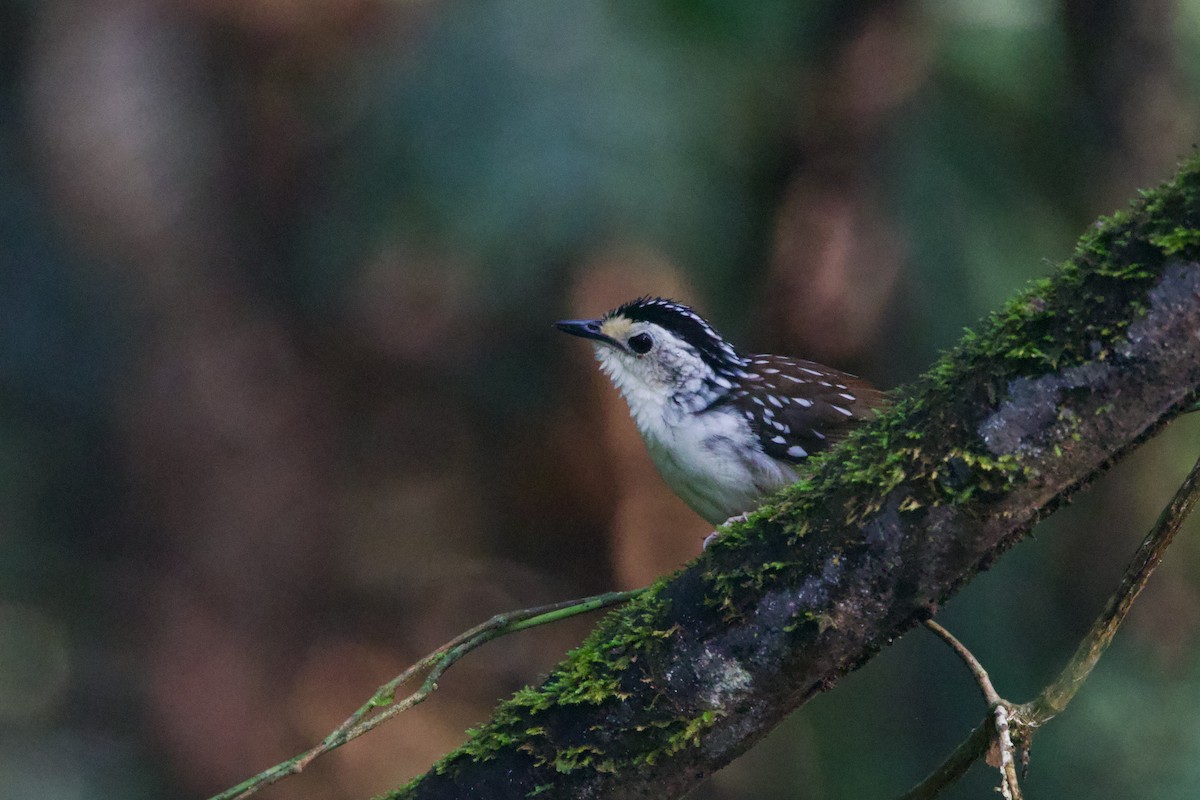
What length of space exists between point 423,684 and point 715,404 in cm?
130

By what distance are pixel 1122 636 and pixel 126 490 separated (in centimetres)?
449

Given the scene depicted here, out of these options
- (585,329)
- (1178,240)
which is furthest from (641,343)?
(1178,240)

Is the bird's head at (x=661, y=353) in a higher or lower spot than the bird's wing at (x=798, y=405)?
higher

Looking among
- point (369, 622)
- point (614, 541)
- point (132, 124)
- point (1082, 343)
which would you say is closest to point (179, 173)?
point (132, 124)

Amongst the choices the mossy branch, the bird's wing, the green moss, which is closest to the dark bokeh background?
the bird's wing

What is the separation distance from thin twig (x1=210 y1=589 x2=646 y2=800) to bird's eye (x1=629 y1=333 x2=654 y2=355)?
1083mm

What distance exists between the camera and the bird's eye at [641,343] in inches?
139

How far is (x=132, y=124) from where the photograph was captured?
524cm

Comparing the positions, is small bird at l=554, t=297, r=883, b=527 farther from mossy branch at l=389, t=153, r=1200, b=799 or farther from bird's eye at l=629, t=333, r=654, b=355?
mossy branch at l=389, t=153, r=1200, b=799

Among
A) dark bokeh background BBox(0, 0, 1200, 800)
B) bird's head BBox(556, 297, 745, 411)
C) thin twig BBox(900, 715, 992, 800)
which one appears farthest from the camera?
dark bokeh background BBox(0, 0, 1200, 800)

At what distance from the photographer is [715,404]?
133 inches

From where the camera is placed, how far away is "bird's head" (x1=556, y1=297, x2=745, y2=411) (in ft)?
11.3

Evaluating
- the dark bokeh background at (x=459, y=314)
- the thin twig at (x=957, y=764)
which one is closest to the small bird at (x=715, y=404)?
the dark bokeh background at (x=459, y=314)

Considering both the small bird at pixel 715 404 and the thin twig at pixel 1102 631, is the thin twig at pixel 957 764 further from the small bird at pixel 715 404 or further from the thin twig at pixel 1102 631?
the small bird at pixel 715 404
